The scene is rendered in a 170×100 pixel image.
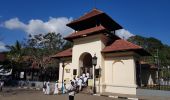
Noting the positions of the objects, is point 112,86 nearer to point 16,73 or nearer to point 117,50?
point 117,50

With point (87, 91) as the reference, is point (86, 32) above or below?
above

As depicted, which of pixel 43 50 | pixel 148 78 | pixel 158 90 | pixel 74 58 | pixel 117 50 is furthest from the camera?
pixel 43 50

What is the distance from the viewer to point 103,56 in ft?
78.3

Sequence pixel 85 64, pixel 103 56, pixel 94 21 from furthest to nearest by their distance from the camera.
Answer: pixel 85 64 → pixel 94 21 → pixel 103 56

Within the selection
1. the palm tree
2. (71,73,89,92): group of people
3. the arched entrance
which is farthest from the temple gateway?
the palm tree

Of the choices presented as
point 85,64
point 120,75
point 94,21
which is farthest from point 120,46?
point 85,64

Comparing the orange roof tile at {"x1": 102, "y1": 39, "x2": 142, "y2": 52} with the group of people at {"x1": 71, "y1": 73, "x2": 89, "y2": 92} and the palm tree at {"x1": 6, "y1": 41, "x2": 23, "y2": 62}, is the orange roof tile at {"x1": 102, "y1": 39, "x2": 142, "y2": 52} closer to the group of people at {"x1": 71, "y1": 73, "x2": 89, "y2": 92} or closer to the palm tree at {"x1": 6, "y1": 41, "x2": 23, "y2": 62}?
the group of people at {"x1": 71, "y1": 73, "x2": 89, "y2": 92}

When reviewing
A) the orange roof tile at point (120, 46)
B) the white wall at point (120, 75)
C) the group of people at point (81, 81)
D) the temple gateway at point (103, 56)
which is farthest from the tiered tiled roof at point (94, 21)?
the group of people at point (81, 81)

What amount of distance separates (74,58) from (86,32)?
3762 millimetres

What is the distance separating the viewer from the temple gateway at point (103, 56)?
2181cm

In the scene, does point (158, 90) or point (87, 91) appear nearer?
point (158, 90)

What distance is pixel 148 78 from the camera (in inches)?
1282

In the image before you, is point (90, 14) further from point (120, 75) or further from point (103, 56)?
point (120, 75)

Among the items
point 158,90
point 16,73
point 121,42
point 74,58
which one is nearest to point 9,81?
point 16,73
